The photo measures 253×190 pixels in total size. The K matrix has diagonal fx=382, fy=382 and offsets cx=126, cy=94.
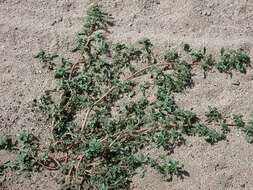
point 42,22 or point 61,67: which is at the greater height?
point 42,22

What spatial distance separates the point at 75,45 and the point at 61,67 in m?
0.27

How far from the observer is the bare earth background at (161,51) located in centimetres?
352

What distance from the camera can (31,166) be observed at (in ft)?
11.4

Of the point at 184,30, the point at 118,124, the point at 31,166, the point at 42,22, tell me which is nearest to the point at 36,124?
the point at 31,166

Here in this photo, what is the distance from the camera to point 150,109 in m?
3.64

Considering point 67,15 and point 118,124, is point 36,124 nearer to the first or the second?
point 118,124

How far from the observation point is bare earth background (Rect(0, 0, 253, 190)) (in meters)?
3.52

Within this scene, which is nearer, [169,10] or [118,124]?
[118,124]

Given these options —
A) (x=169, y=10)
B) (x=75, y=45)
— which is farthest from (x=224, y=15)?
(x=75, y=45)

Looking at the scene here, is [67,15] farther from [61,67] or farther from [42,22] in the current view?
[61,67]

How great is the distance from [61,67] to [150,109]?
3.14 feet

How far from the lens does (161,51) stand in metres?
3.83

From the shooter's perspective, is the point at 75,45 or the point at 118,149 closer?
the point at 118,149

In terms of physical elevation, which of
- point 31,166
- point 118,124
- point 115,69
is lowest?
point 31,166
